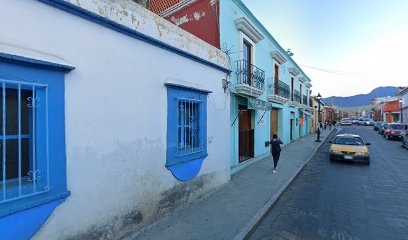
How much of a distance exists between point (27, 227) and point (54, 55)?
84.3 inches

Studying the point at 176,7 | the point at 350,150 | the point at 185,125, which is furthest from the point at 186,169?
the point at 350,150

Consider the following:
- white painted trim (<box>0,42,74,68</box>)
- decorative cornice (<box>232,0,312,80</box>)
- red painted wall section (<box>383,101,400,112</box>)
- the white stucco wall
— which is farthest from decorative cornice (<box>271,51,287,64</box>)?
red painted wall section (<box>383,101,400,112</box>)

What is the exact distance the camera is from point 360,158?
998cm

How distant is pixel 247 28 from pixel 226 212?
705 centimetres

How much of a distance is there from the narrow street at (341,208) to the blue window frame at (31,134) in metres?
3.45

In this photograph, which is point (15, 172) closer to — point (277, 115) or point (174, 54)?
point (174, 54)

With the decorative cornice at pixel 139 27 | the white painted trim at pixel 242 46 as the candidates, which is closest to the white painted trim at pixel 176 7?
the white painted trim at pixel 242 46

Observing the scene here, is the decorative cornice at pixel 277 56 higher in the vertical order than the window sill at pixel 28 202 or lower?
higher

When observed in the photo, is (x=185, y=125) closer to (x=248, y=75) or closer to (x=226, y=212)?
(x=226, y=212)

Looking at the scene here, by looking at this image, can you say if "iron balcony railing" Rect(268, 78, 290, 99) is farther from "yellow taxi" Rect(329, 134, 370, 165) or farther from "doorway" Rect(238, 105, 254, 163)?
"yellow taxi" Rect(329, 134, 370, 165)

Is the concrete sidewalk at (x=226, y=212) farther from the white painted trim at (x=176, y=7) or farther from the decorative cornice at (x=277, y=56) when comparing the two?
the decorative cornice at (x=277, y=56)

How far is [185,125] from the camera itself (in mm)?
5387

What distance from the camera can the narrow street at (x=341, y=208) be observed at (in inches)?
164

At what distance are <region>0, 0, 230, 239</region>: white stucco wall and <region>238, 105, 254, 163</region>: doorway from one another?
15.2 feet
